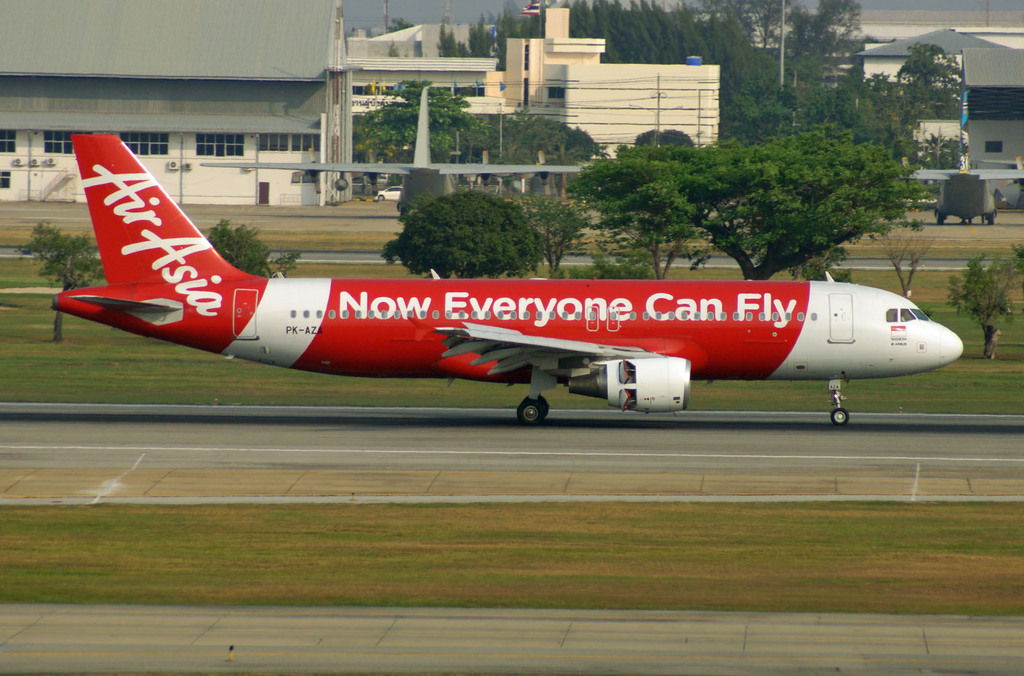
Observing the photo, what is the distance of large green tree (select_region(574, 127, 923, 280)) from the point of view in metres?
64.0

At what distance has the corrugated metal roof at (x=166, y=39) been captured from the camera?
149750mm

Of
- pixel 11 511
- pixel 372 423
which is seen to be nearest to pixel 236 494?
pixel 11 511

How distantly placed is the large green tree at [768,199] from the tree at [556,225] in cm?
866

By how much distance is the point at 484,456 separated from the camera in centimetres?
3228

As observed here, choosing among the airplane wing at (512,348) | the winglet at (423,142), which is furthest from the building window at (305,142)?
the airplane wing at (512,348)

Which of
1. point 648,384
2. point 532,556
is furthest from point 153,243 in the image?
point 532,556

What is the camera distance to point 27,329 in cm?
6112

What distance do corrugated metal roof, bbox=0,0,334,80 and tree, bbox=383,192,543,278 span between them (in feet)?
277

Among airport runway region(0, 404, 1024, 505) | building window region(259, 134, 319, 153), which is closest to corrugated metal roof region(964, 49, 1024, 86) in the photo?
building window region(259, 134, 319, 153)

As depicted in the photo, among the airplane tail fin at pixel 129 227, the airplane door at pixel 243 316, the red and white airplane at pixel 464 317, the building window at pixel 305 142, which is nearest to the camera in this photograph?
the red and white airplane at pixel 464 317

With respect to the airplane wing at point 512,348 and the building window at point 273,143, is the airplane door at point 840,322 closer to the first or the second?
the airplane wing at point 512,348

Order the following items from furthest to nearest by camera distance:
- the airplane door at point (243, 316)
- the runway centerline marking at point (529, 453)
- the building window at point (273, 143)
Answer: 1. the building window at point (273, 143)
2. the airplane door at point (243, 316)
3. the runway centerline marking at point (529, 453)

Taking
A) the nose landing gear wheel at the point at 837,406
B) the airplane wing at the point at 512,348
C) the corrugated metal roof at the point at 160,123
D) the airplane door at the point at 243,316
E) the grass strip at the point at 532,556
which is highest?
the corrugated metal roof at the point at 160,123

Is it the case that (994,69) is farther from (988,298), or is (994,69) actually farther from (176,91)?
(988,298)
